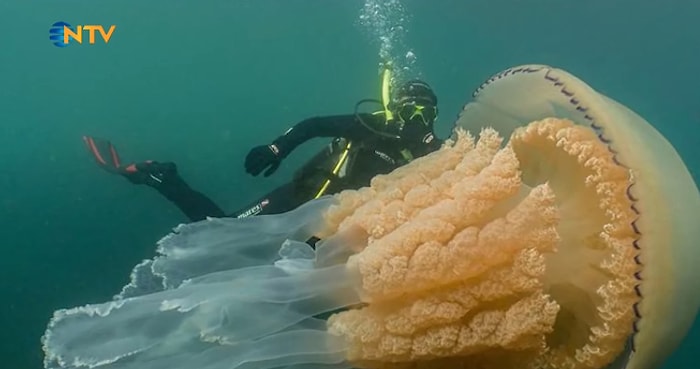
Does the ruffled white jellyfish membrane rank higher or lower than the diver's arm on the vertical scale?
lower

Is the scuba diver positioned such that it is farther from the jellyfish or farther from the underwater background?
the underwater background

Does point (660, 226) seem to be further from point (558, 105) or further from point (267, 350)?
point (267, 350)

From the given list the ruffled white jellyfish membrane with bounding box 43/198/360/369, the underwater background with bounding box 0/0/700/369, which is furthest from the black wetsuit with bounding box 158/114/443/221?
the underwater background with bounding box 0/0/700/369

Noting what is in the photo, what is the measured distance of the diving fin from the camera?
7.67 metres

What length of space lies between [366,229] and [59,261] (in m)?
15.0

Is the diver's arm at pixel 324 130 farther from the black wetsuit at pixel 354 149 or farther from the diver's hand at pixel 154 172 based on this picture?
the diver's hand at pixel 154 172

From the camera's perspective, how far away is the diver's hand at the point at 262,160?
4805 mm

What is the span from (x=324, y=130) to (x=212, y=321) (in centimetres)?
342

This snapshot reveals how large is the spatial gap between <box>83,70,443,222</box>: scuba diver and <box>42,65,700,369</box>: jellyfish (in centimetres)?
279

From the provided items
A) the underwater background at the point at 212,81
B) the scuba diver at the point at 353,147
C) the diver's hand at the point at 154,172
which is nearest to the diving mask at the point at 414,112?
the scuba diver at the point at 353,147

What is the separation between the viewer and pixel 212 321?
1915 millimetres

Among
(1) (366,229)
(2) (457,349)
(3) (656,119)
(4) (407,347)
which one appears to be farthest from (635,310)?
(3) (656,119)

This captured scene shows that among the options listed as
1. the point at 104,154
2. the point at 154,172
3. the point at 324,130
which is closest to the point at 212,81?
the point at 104,154

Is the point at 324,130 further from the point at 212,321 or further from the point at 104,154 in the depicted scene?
the point at 104,154
